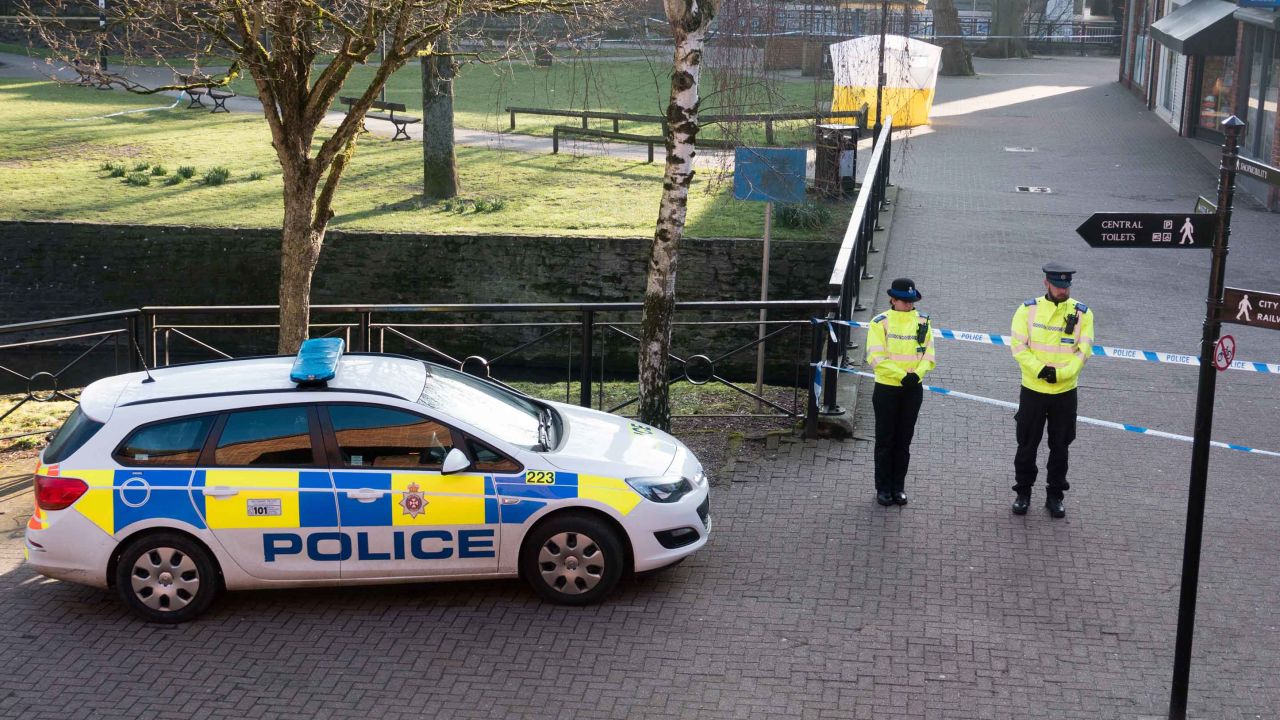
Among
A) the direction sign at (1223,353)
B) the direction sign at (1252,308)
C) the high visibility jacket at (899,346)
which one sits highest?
the direction sign at (1252,308)

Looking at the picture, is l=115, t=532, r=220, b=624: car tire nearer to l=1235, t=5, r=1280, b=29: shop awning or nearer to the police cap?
the police cap

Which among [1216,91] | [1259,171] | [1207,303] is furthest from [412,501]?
[1216,91]

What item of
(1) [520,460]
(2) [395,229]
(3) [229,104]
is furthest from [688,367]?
(3) [229,104]

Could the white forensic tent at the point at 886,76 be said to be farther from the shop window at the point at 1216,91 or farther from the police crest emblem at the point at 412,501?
the police crest emblem at the point at 412,501

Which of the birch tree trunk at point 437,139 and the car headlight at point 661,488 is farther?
the birch tree trunk at point 437,139

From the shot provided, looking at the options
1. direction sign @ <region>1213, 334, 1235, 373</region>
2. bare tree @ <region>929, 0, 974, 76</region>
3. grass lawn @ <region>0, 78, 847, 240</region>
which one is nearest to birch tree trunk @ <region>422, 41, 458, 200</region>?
grass lawn @ <region>0, 78, 847, 240</region>

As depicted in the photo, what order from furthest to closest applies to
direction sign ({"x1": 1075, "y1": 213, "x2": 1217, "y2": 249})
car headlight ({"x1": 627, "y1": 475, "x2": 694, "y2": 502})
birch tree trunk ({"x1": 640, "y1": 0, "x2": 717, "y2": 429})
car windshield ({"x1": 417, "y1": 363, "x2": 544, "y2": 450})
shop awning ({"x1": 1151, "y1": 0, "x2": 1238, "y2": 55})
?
shop awning ({"x1": 1151, "y1": 0, "x2": 1238, "y2": 55})
birch tree trunk ({"x1": 640, "y1": 0, "x2": 717, "y2": 429})
car windshield ({"x1": 417, "y1": 363, "x2": 544, "y2": 450})
car headlight ({"x1": 627, "y1": 475, "x2": 694, "y2": 502})
direction sign ({"x1": 1075, "y1": 213, "x2": 1217, "y2": 249})

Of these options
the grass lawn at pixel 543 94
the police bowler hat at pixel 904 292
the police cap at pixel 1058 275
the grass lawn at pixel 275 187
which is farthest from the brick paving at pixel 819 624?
the grass lawn at pixel 543 94

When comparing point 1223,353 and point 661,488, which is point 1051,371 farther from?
point 661,488

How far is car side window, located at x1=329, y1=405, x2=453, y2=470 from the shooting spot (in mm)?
7488

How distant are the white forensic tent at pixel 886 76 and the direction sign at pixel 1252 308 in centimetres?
2160

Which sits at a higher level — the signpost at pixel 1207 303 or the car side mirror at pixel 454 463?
the signpost at pixel 1207 303

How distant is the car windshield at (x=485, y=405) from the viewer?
308 inches

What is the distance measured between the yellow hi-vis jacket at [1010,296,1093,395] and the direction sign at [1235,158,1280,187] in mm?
2442
